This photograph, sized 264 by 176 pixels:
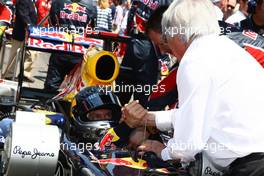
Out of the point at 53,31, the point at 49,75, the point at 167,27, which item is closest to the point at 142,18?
the point at 53,31

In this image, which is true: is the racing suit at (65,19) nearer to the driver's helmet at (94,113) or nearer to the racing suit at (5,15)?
the racing suit at (5,15)

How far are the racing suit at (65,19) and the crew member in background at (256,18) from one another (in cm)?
236

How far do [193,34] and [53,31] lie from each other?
2.93 metres

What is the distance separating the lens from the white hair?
2.43 m

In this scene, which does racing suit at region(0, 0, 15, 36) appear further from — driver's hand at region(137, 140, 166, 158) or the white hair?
the white hair

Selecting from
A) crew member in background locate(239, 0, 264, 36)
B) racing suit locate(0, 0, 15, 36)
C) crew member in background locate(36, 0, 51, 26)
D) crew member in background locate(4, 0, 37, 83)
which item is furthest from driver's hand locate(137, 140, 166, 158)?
crew member in background locate(36, 0, 51, 26)

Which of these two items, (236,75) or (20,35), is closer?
(236,75)

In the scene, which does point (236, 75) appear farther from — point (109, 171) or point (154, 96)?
point (154, 96)

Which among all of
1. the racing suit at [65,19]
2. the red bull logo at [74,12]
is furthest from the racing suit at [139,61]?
the red bull logo at [74,12]

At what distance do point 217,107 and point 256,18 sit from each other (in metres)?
2.04

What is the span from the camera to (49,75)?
20.7 feet

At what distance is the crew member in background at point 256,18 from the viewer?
13.6 feet

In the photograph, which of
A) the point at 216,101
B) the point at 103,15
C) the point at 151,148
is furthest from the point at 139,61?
the point at 103,15

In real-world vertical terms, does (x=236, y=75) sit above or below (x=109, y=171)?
above
